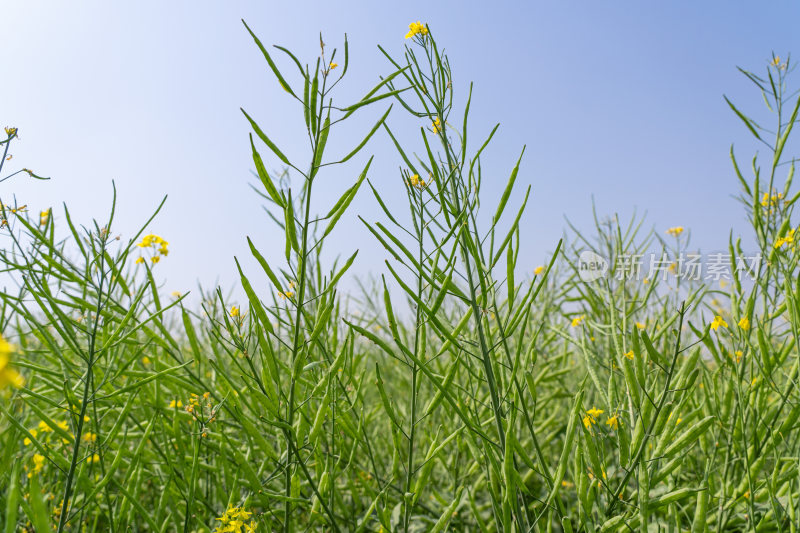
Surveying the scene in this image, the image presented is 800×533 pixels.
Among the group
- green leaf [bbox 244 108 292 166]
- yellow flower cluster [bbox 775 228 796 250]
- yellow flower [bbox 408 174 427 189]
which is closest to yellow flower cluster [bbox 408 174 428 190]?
yellow flower [bbox 408 174 427 189]

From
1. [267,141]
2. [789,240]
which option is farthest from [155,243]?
[789,240]

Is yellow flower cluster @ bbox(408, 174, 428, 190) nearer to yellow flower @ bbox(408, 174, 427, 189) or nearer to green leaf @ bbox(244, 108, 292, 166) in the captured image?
yellow flower @ bbox(408, 174, 427, 189)

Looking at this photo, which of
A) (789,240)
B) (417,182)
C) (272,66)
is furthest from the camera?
(789,240)

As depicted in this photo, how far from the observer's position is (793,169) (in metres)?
1.48

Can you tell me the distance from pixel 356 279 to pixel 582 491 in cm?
198

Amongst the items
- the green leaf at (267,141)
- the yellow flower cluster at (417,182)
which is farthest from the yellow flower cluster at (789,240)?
the green leaf at (267,141)

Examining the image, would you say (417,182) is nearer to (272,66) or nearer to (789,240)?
(272,66)

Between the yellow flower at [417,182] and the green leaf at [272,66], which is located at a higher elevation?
the green leaf at [272,66]

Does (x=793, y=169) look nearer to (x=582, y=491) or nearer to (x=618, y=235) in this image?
(x=618, y=235)

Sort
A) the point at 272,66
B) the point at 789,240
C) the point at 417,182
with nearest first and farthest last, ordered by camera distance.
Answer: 1. the point at 272,66
2. the point at 417,182
3. the point at 789,240

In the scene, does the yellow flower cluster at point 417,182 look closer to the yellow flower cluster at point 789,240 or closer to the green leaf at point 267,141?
the green leaf at point 267,141

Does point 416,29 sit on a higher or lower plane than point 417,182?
higher

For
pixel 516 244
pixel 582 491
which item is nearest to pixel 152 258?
pixel 516 244

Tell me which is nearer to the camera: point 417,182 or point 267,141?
point 267,141
